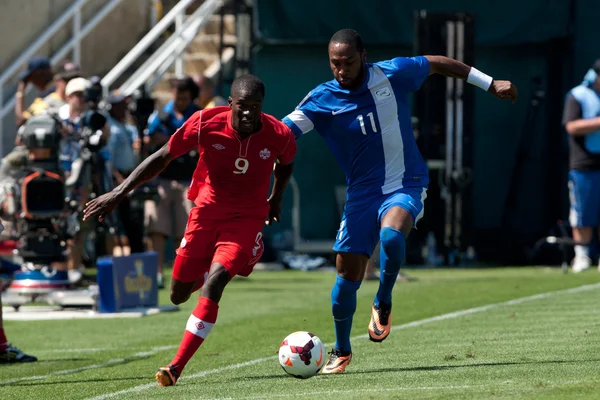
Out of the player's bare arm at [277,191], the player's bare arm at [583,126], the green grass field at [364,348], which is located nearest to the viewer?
the green grass field at [364,348]

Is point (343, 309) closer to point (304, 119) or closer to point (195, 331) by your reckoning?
point (195, 331)

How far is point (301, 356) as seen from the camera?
359 inches

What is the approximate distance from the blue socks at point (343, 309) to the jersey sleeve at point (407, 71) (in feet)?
4.80

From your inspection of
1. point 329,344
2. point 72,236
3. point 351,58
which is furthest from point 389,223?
point 72,236

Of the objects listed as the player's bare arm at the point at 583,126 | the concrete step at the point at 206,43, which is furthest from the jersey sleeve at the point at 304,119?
the concrete step at the point at 206,43

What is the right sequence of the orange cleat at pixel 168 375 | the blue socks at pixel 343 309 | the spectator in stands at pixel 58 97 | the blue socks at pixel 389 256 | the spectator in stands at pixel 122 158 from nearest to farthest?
the orange cleat at pixel 168 375
the blue socks at pixel 389 256
the blue socks at pixel 343 309
the spectator in stands at pixel 58 97
the spectator in stands at pixel 122 158

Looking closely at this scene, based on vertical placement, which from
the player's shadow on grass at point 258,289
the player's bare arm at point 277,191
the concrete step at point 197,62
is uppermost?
the concrete step at point 197,62

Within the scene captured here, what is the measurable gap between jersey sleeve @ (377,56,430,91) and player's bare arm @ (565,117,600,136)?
9.92m

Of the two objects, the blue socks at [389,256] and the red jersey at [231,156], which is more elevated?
the red jersey at [231,156]

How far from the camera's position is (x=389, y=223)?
9461 mm

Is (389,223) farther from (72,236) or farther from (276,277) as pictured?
(276,277)

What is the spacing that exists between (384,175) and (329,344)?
209 centimetres

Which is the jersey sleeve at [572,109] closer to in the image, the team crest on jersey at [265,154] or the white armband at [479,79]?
the white armband at [479,79]

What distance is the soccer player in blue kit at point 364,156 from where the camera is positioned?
31.5 ft
